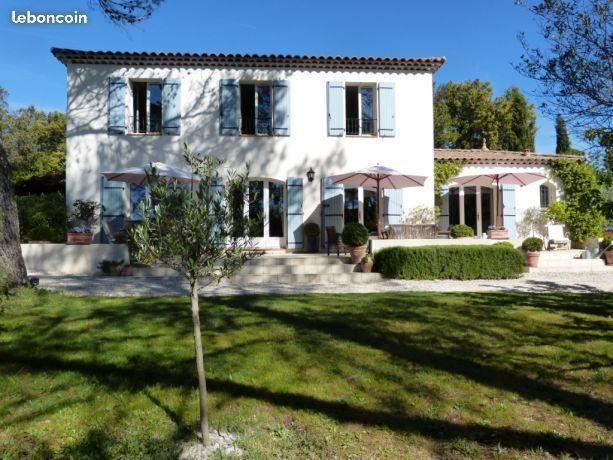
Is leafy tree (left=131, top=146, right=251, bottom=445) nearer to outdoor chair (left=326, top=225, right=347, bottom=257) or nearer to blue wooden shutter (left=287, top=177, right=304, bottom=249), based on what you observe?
outdoor chair (left=326, top=225, right=347, bottom=257)

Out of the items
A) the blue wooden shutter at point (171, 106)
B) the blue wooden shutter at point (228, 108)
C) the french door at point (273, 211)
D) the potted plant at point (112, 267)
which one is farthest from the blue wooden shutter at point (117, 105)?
the potted plant at point (112, 267)

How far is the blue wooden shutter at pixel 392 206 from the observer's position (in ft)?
41.9

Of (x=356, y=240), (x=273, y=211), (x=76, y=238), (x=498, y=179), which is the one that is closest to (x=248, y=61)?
(x=273, y=211)

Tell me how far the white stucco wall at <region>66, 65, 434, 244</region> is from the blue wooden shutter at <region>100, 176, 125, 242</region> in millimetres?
324

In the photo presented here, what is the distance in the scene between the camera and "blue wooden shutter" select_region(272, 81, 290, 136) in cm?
1266

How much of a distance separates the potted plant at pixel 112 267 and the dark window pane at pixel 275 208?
441 centimetres

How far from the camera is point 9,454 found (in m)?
2.57

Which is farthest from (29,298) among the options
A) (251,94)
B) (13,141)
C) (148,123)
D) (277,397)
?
(13,141)

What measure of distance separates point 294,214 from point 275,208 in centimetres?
74

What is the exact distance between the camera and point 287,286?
28.2 feet

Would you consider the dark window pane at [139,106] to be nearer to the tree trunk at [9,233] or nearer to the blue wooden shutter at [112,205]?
the blue wooden shutter at [112,205]

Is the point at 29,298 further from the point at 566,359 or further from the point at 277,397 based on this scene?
the point at 566,359

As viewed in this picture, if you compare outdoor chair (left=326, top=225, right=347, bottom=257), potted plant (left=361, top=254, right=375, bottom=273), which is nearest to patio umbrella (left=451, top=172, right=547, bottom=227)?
outdoor chair (left=326, top=225, right=347, bottom=257)

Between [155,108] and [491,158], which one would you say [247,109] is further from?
[491,158]
